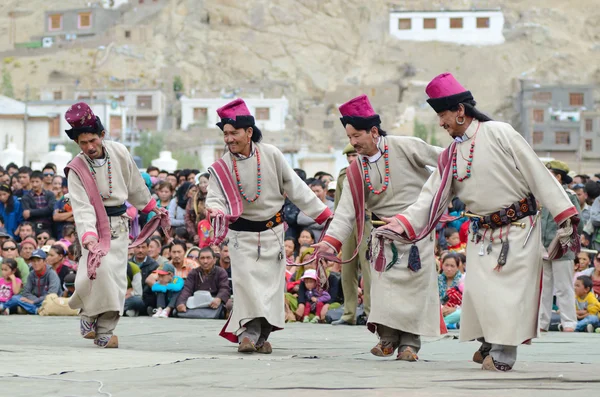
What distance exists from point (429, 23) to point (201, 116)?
97.6 ft

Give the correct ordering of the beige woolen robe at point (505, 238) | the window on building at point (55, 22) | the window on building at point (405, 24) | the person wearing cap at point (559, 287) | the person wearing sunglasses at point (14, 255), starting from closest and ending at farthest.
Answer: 1. the beige woolen robe at point (505, 238)
2. the person wearing cap at point (559, 287)
3. the person wearing sunglasses at point (14, 255)
4. the window on building at point (405, 24)
5. the window on building at point (55, 22)

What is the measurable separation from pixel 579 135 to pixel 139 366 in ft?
291

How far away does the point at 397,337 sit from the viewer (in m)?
9.16

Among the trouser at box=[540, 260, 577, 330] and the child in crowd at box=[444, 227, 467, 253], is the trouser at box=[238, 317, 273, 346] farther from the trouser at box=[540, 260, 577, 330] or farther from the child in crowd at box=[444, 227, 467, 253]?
the child in crowd at box=[444, 227, 467, 253]

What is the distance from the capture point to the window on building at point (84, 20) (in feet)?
419

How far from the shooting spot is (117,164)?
9.98 meters

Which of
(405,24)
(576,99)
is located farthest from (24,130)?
(405,24)

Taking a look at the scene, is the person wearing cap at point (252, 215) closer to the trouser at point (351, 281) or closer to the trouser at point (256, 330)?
the trouser at point (256, 330)

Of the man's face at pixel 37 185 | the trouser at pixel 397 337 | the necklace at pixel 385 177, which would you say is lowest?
the trouser at pixel 397 337

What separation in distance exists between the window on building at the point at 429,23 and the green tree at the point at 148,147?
41268 millimetres

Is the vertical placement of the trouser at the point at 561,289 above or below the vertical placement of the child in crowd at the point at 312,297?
above

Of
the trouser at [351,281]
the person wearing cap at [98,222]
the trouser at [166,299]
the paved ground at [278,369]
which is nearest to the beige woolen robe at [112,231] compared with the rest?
the person wearing cap at [98,222]

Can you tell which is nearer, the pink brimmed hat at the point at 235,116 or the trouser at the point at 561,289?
the pink brimmed hat at the point at 235,116

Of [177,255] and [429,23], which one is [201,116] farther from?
[177,255]
